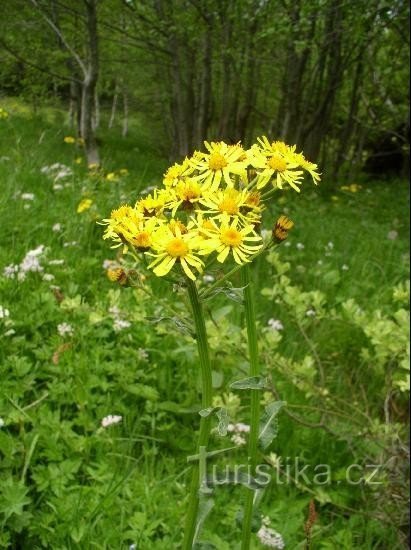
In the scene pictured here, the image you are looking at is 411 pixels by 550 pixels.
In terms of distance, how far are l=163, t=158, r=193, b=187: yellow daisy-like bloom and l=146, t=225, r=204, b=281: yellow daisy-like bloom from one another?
0.58 feet

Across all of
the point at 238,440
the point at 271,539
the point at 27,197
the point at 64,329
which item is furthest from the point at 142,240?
the point at 27,197

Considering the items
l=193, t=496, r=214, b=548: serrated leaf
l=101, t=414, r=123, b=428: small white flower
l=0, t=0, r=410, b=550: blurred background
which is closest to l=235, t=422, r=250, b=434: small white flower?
l=0, t=0, r=410, b=550: blurred background

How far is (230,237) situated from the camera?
0.95 m

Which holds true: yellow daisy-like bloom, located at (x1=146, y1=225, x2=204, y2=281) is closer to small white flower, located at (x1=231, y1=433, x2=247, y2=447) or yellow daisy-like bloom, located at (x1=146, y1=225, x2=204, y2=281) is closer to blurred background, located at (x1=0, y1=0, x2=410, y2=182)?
small white flower, located at (x1=231, y1=433, x2=247, y2=447)

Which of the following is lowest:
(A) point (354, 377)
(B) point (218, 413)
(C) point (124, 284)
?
(A) point (354, 377)

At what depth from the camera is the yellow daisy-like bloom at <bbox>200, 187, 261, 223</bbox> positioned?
3.25ft

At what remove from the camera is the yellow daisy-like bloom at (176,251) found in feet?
2.99

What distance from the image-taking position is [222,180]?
1.10 metres

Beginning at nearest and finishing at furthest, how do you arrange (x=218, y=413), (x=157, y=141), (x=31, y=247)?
(x=218, y=413)
(x=31, y=247)
(x=157, y=141)

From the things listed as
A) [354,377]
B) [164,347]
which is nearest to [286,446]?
[164,347]

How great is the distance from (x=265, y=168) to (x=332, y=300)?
2.85 meters

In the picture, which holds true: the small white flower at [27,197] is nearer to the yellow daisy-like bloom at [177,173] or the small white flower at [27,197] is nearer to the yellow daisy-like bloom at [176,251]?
the yellow daisy-like bloom at [177,173]

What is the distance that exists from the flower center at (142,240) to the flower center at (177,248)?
49 mm

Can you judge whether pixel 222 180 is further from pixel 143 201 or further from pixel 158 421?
pixel 158 421
